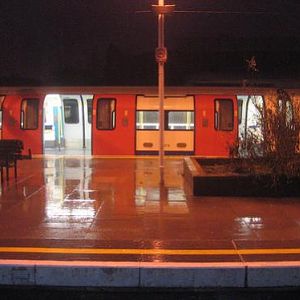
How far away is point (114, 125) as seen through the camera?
68.5ft

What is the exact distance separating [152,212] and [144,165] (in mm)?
7993

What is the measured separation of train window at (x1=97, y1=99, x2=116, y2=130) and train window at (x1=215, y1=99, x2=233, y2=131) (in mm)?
4025

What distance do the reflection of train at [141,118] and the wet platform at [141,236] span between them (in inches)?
313

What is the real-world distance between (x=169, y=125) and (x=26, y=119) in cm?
568

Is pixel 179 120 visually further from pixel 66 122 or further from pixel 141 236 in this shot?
pixel 141 236

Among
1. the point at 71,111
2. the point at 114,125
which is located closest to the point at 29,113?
the point at 71,111

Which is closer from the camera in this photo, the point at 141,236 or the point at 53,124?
the point at 141,236

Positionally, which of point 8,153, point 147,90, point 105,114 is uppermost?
point 147,90

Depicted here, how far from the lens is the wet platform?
19.7 ft

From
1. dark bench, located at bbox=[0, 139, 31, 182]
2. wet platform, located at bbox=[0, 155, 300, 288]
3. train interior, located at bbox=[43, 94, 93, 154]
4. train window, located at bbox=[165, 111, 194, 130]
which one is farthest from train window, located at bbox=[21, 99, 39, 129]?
wet platform, located at bbox=[0, 155, 300, 288]

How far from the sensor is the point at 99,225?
27.2 ft

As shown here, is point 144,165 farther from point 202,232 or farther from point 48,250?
point 48,250

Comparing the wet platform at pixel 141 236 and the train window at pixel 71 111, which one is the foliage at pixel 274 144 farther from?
the train window at pixel 71 111

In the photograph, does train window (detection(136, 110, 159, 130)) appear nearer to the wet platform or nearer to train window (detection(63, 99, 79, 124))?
train window (detection(63, 99, 79, 124))
